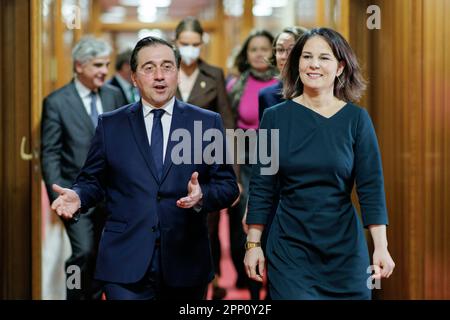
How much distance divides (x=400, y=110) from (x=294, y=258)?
5.60 feet

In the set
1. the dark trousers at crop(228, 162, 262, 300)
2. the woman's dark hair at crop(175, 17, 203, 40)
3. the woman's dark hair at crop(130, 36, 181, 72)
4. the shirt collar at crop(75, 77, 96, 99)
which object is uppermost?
the woman's dark hair at crop(175, 17, 203, 40)

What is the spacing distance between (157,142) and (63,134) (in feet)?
4.99

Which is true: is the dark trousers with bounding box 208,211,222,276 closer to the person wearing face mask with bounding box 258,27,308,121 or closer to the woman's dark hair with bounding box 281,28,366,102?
the person wearing face mask with bounding box 258,27,308,121

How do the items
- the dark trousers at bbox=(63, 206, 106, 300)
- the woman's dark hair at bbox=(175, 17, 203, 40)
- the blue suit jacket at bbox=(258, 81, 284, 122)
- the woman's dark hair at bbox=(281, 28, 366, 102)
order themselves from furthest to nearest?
the woman's dark hair at bbox=(175, 17, 203, 40) < the dark trousers at bbox=(63, 206, 106, 300) < the blue suit jacket at bbox=(258, 81, 284, 122) < the woman's dark hair at bbox=(281, 28, 366, 102)

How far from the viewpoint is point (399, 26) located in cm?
445

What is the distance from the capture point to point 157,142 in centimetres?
321

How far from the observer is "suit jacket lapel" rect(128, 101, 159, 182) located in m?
3.18

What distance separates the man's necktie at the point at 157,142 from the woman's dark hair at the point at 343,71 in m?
0.50

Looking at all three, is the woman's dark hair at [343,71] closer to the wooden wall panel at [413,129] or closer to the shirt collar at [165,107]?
the shirt collar at [165,107]

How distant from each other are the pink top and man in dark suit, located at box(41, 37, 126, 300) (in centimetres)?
90

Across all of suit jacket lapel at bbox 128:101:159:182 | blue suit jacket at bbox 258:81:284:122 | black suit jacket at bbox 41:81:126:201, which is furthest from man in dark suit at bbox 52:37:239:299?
black suit jacket at bbox 41:81:126:201

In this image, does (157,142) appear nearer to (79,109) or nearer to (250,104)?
(79,109)

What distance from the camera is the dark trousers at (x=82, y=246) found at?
15.3ft

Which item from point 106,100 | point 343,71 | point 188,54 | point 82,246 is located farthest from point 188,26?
point 343,71
